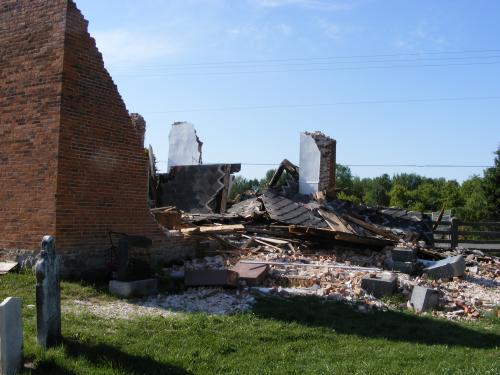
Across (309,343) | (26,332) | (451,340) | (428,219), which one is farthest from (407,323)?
(428,219)

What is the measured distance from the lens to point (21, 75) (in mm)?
9922

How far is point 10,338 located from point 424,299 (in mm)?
6804

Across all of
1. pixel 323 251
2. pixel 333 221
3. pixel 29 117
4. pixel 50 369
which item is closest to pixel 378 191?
pixel 333 221

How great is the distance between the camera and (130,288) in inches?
340

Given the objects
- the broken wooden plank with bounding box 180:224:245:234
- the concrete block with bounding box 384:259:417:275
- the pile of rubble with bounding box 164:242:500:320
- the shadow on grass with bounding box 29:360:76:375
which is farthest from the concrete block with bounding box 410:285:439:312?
the shadow on grass with bounding box 29:360:76:375

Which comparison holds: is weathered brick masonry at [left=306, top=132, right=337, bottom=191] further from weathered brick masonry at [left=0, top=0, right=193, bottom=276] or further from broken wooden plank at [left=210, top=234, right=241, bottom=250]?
weathered brick masonry at [left=0, top=0, right=193, bottom=276]

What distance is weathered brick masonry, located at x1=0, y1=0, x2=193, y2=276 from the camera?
30.8ft

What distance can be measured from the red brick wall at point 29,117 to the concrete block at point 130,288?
1.54 meters

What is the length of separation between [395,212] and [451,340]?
35.5 feet

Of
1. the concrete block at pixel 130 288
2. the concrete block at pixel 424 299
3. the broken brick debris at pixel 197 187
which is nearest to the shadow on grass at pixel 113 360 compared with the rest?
the concrete block at pixel 130 288

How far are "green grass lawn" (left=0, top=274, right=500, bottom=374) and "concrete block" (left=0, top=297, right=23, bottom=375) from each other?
0.19 m

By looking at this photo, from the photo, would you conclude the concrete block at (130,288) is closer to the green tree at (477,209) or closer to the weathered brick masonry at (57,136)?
the weathered brick masonry at (57,136)

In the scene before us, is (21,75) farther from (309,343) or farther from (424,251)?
(424,251)

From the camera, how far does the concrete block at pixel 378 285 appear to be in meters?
9.91
